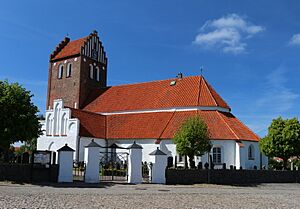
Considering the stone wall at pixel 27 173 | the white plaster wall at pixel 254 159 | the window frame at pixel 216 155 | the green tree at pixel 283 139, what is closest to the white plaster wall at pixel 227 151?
the window frame at pixel 216 155

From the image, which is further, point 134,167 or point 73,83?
point 73,83

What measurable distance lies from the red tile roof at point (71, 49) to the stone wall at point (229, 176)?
27.2 meters

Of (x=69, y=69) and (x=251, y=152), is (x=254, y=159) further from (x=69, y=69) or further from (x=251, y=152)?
(x=69, y=69)

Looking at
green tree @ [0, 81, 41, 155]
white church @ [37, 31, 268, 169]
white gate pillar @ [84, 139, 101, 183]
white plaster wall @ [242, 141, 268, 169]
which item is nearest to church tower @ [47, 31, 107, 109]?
white church @ [37, 31, 268, 169]

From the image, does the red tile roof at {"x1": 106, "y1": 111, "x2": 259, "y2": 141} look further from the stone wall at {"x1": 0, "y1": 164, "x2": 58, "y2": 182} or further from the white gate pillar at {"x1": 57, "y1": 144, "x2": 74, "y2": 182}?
the stone wall at {"x1": 0, "y1": 164, "x2": 58, "y2": 182}

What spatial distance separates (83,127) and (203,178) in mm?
16578

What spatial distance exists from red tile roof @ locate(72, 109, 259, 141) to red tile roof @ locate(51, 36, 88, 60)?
1097 cm

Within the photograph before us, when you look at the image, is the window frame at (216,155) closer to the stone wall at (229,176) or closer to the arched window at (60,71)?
the stone wall at (229,176)

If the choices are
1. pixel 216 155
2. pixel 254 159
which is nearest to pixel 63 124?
pixel 216 155

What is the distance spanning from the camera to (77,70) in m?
48.3

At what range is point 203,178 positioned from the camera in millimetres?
27672

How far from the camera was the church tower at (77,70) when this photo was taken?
48.5 meters

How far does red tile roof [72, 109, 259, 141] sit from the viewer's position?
3628 cm

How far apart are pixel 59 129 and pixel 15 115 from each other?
54.5 ft
